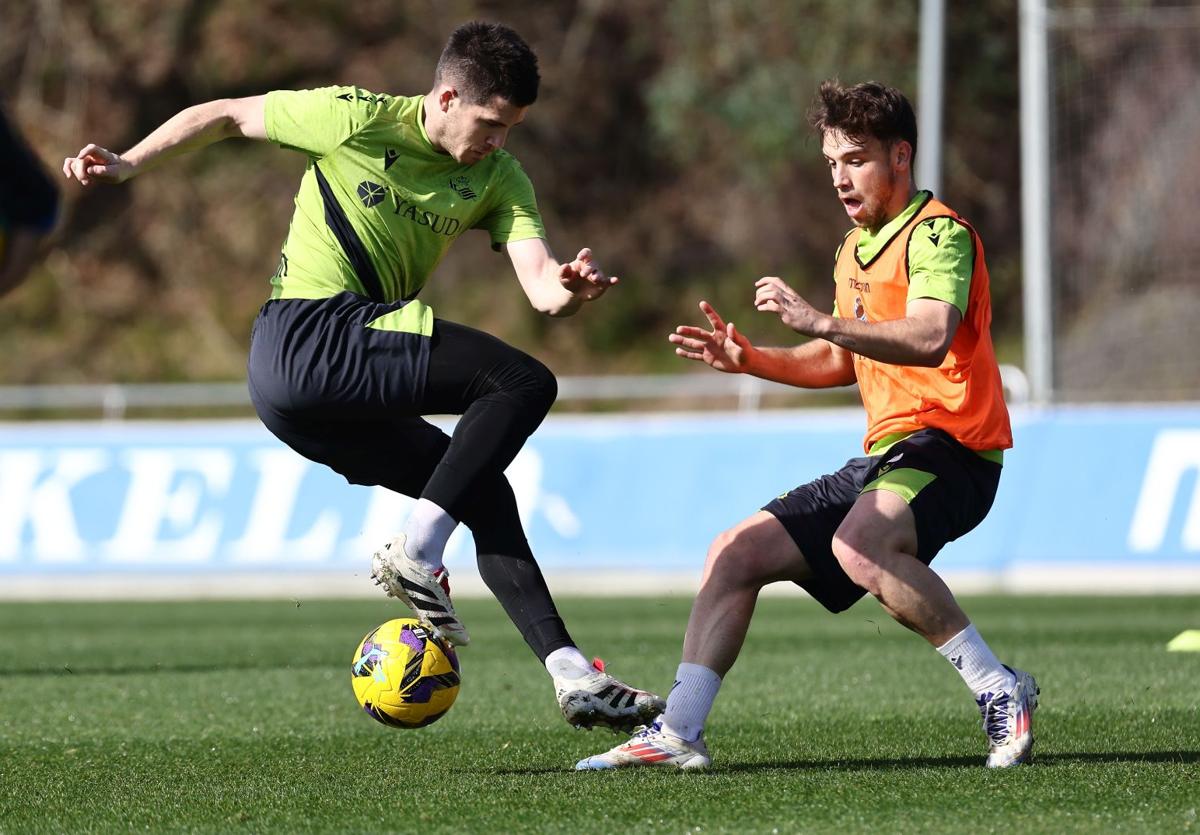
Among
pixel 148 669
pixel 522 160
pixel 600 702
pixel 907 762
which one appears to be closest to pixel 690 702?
pixel 600 702

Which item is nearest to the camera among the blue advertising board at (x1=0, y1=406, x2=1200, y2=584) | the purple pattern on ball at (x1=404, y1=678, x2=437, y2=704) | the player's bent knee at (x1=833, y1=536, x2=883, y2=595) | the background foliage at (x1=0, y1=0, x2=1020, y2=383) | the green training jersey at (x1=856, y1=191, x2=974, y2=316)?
the green training jersey at (x1=856, y1=191, x2=974, y2=316)

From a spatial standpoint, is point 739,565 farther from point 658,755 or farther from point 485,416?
point 485,416

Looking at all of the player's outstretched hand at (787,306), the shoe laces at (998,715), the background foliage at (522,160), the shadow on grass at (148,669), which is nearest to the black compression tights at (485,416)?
the player's outstretched hand at (787,306)

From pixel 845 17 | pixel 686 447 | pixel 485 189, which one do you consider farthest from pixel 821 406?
pixel 485 189

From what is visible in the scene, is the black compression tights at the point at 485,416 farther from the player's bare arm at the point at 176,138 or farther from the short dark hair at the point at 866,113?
the short dark hair at the point at 866,113

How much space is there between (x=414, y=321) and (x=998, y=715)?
7.04 ft

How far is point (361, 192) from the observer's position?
19.2 ft

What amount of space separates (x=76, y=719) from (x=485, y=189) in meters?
2.91

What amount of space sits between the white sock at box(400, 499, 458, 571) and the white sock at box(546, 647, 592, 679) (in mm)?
455

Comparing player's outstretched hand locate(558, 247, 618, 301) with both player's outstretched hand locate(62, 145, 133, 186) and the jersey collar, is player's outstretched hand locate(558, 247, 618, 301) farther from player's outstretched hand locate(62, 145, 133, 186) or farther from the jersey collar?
player's outstretched hand locate(62, 145, 133, 186)

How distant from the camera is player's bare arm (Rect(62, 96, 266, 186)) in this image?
5.75m

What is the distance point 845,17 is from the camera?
93.0 feet

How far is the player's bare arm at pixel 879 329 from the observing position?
5.11 metres

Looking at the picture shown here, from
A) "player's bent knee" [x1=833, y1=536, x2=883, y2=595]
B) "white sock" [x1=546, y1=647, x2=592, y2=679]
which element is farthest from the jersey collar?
"white sock" [x1=546, y1=647, x2=592, y2=679]
